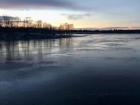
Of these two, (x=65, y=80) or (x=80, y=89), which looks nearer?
(x=80, y=89)

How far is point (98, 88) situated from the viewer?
13227 millimetres

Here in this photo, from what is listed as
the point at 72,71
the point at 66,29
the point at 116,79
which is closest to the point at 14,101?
the point at 116,79

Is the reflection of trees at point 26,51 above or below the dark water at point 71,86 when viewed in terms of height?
above

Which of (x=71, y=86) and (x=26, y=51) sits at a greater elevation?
(x=26, y=51)

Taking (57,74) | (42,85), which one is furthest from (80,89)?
(57,74)

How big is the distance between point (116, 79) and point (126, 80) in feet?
1.74

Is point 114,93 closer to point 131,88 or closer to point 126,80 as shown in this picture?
point 131,88

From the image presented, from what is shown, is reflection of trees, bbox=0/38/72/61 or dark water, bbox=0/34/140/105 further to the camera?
reflection of trees, bbox=0/38/72/61

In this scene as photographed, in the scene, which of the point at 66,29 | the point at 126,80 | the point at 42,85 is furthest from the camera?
the point at 66,29

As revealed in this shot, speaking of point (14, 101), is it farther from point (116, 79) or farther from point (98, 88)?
point (116, 79)

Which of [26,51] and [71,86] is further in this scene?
[26,51]

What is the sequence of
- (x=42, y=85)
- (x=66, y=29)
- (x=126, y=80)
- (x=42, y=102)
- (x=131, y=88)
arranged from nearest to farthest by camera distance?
1. (x=42, y=102)
2. (x=131, y=88)
3. (x=42, y=85)
4. (x=126, y=80)
5. (x=66, y=29)

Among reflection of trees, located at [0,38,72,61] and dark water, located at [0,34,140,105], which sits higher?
reflection of trees, located at [0,38,72,61]

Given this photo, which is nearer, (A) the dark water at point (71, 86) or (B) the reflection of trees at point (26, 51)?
(A) the dark water at point (71, 86)
